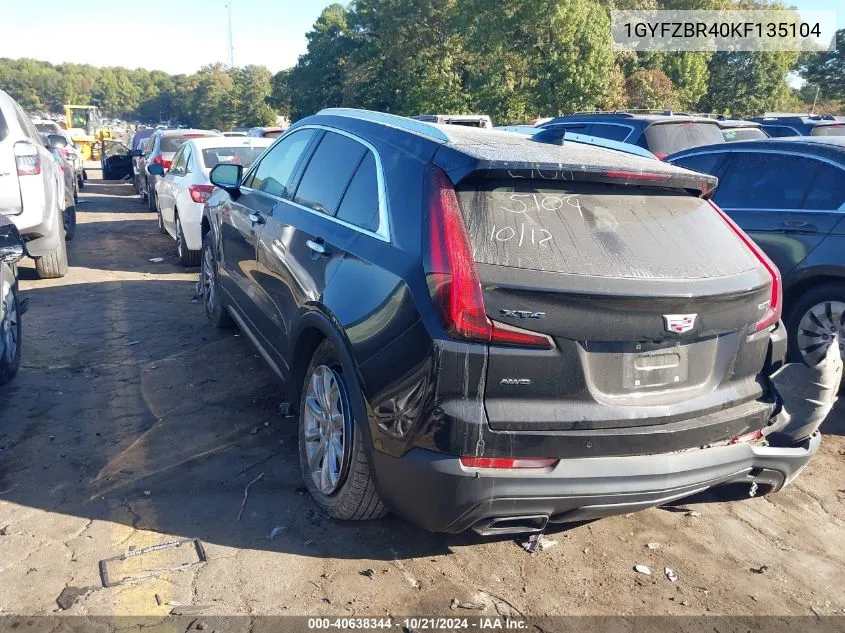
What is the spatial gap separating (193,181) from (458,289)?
6.99 metres

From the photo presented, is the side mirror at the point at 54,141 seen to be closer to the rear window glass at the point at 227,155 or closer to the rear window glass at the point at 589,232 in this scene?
the rear window glass at the point at 227,155

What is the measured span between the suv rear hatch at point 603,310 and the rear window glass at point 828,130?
37.1 feet

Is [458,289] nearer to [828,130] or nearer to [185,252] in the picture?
[185,252]

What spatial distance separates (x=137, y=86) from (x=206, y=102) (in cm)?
7678

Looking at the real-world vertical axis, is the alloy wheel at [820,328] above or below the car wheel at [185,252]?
above

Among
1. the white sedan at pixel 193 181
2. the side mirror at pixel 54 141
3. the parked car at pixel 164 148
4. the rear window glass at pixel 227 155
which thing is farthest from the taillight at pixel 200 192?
the parked car at pixel 164 148

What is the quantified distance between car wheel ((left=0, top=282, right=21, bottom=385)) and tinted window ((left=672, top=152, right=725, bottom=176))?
5568 millimetres

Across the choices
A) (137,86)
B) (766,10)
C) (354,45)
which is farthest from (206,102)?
(137,86)

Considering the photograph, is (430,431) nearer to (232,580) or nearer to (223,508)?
(232,580)

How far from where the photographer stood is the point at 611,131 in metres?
10.5

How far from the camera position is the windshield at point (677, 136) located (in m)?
9.97

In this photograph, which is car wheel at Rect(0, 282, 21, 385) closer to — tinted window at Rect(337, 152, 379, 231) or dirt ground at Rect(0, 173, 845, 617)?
dirt ground at Rect(0, 173, 845, 617)

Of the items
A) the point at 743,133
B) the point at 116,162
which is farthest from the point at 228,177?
the point at 116,162

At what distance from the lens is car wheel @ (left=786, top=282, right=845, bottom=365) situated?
5328 mm
